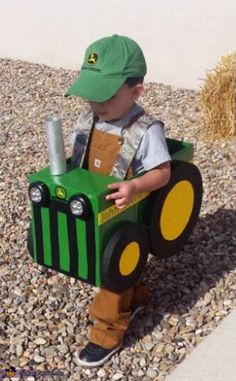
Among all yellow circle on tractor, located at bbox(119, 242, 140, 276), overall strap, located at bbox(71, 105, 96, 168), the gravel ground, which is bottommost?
the gravel ground

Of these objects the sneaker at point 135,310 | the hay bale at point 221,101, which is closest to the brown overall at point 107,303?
the sneaker at point 135,310

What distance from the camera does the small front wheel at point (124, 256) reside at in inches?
111

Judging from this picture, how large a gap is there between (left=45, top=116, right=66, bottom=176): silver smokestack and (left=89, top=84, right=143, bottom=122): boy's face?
0.20 meters

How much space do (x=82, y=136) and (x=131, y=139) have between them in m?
0.28

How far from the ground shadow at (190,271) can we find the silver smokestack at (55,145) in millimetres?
975

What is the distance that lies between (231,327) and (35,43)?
565 cm

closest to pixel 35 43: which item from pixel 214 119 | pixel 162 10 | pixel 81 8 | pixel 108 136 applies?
pixel 81 8

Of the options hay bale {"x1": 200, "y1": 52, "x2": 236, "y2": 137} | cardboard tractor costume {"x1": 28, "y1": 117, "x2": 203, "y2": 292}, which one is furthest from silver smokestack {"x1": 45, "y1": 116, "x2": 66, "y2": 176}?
hay bale {"x1": 200, "y1": 52, "x2": 236, "y2": 137}

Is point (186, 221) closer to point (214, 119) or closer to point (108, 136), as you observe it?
point (108, 136)

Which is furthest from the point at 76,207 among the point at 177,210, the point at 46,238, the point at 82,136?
the point at 177,210

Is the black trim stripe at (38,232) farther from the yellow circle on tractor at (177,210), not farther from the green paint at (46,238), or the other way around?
the yellow circle on tractor at (177,210)

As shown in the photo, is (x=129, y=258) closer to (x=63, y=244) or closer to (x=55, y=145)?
(x=63, y=244)

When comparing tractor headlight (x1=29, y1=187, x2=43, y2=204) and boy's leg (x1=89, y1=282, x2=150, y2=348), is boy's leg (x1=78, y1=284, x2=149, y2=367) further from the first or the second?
tractor headlight (x1=29, y1=187, x2=43, y2=204)

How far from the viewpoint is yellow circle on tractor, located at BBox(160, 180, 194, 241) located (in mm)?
3137
